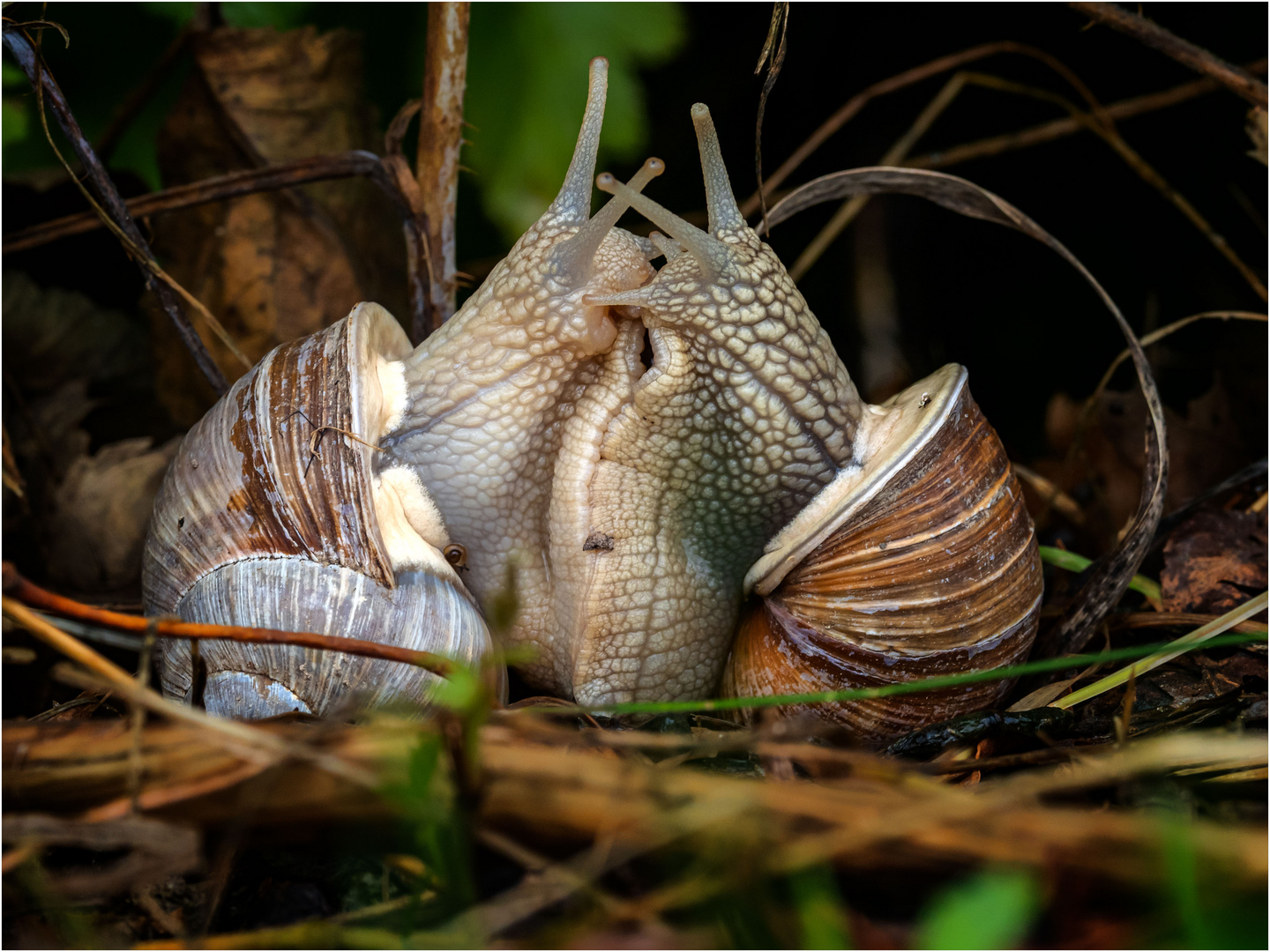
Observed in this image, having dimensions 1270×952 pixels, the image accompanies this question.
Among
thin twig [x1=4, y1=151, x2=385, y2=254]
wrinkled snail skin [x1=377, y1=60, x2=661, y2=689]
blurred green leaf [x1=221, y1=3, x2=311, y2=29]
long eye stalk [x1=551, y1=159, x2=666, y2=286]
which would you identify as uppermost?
blurred green leaf [x1=221, y1=3, x2=311, y2=29]

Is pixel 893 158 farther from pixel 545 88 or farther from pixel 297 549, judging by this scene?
pixel 297 549

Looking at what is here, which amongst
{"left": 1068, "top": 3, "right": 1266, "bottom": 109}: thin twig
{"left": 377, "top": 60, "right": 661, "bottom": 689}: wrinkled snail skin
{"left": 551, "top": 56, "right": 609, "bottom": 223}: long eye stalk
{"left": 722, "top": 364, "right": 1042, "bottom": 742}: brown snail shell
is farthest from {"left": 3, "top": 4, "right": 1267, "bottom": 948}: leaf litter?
{"left": 1068, "top": 3, "right": 1266, "bottom": 109}: thin twig

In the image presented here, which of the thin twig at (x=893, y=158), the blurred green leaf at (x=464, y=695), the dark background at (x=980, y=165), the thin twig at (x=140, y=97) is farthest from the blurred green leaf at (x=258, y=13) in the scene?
the blurred green leaf at (x=464, y=695)

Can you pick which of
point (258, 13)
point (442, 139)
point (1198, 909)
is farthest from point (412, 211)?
point (1198, 909)

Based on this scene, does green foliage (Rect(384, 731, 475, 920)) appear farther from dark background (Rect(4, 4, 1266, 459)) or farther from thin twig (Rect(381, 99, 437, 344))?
dark background (Rect(4, 4, 1266, 459))

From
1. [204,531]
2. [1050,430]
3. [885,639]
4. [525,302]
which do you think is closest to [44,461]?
[204,531]

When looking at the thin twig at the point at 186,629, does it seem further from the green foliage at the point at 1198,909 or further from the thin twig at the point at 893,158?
the thin twig at the point at 893,158

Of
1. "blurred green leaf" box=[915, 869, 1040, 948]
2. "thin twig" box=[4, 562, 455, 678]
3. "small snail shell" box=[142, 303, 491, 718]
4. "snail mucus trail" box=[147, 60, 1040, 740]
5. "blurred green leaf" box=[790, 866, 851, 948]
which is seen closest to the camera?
"blurred green leaf" box=[915, 869, 1040, 948]
